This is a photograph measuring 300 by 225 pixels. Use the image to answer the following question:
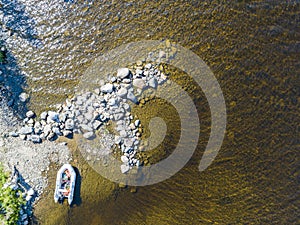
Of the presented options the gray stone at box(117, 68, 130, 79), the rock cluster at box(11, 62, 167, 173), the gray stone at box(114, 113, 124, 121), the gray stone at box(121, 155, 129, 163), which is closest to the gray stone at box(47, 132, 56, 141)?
the rock cluster at box(11, 62, 167, 173)

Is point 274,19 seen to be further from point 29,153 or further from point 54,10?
point 29,153

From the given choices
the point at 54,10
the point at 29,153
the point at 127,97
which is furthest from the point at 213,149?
the point at 54,10

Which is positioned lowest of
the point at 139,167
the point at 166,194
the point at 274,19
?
the point at 166,194

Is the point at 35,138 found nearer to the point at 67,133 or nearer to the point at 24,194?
the point at 67,133

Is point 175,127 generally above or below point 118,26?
below

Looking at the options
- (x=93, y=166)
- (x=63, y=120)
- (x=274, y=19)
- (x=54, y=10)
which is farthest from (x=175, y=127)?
(x=54, y=10)

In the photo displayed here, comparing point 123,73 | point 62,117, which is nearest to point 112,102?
point 123,73

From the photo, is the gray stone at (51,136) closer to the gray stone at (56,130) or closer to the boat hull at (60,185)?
the gray stone at (56,130)
